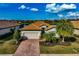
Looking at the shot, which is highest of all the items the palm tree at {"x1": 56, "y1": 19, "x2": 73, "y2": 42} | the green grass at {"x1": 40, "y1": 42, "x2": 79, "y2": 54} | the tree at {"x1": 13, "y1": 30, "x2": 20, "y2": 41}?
the palm tree at {"x1": 56, "y1": 19, "x2": 73, "y2": 42}

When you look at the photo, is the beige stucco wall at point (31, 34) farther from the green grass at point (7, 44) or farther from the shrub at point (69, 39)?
the shrub at point (69, 39)

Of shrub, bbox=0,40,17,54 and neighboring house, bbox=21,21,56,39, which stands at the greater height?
neighboring house, bbox=21,21,56,39

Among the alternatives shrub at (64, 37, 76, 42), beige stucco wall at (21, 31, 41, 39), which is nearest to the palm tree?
shrub at (64, 37, 76, 42)

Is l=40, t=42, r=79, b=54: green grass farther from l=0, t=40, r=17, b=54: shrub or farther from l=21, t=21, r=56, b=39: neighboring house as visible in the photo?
l=0, t=40, r=17, b=54: shrub

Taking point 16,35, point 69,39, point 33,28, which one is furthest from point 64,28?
point 16,35

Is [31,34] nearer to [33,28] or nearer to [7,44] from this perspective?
[33,28]

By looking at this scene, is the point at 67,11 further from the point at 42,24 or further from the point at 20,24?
the point at 20,24
